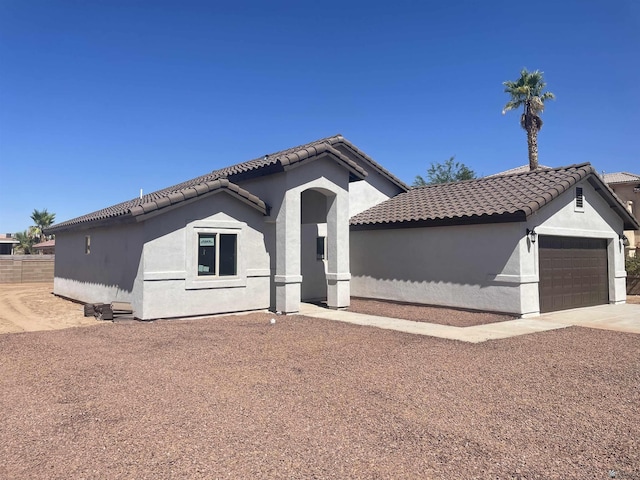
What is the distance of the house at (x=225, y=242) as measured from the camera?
12.6m

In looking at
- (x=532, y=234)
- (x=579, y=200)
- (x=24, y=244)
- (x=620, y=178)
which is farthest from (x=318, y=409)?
(x=24, y=244)

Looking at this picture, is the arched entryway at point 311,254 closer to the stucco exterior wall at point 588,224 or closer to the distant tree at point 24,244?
the stucco exterior wall at point 588,224

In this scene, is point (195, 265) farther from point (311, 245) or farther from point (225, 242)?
point (311, 245)

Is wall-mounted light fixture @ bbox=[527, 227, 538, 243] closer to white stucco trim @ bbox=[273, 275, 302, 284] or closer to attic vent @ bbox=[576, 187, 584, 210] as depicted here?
attic vent @ bbox=[576, 187, 584, 210]

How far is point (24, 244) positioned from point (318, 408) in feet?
198

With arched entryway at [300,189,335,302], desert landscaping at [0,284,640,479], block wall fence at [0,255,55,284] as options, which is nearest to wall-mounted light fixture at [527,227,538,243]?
desert landscaping at [0,284,640,479]

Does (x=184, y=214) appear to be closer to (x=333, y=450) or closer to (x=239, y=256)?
(x=239, y=256)

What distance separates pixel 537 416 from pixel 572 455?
41.7 inches

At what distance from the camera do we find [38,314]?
49.7 ft

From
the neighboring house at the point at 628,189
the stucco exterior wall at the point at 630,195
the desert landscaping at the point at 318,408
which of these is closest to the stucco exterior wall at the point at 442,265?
the desert landscaping at the point at 318,408

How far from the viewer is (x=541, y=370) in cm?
757

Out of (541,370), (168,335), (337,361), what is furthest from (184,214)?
(541,370)

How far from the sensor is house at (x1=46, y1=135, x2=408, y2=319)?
12578 mm

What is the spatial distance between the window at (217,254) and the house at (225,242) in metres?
0.03
